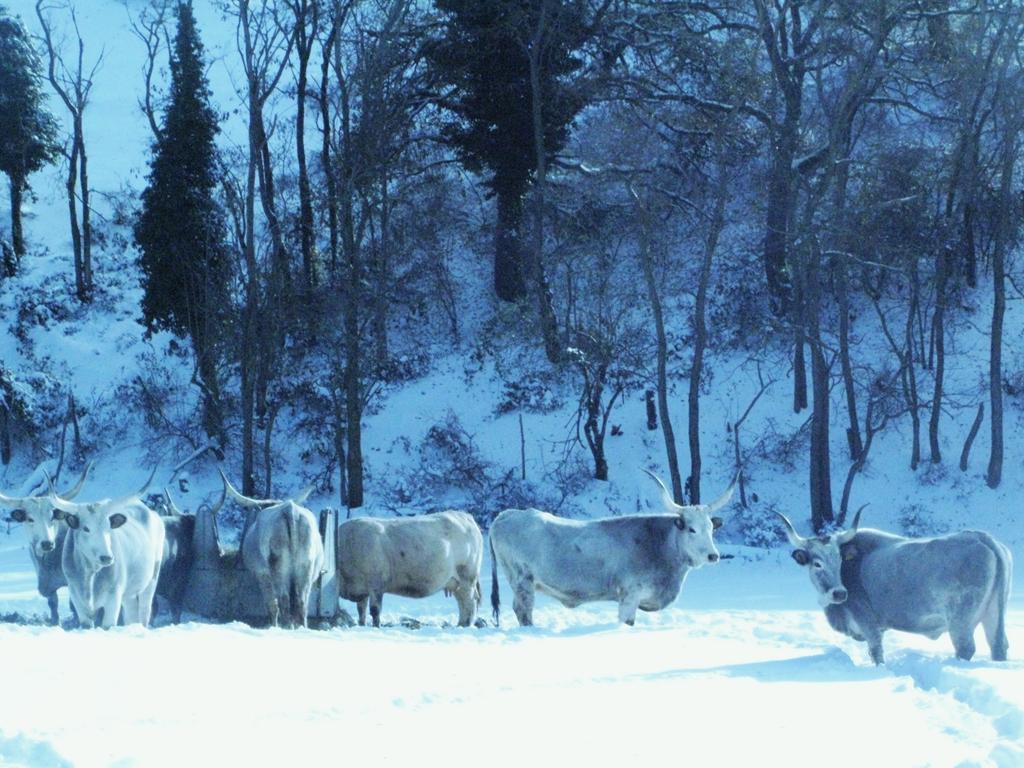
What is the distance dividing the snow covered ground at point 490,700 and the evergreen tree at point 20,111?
31.9 m

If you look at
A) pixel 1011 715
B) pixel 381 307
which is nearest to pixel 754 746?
pixel 1011 715

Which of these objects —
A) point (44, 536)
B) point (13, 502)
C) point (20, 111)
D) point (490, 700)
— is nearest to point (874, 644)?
point (490, 700)

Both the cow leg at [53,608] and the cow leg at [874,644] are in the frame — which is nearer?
the cow leg at [874,644]

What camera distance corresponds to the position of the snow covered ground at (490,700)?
6.32 metres

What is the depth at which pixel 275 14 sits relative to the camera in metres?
28.8

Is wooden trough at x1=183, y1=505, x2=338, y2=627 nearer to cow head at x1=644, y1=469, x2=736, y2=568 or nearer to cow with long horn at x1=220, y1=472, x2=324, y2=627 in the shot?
cow with long horn at x1=220, y1=472, x2=324, y2=627

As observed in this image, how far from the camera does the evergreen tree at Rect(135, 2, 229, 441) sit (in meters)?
32.4

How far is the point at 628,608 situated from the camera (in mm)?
14453

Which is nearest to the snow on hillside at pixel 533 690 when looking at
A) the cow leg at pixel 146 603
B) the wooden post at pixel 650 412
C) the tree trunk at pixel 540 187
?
the cow leg at pixel 146 603

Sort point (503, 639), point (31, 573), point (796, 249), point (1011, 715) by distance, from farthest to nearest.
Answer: point (796, 249) < point (31, 573) < point (503, 639) < point (1011, 715)

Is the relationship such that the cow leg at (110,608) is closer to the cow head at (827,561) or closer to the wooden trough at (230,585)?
the wooden trough at (230,585)

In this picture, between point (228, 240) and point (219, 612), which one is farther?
point (228, 240)

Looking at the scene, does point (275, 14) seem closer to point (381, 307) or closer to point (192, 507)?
point (381, 307)

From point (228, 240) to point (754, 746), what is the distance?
30.8 meters
